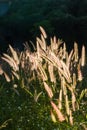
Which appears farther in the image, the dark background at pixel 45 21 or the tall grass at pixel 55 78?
the dark background at pixel 45 21

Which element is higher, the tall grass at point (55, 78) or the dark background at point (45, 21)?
the dark background at point (45, 21)

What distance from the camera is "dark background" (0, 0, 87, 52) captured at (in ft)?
41.2

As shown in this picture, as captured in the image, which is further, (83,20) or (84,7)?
(84,7)

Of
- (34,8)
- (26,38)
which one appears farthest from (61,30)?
(34,8)

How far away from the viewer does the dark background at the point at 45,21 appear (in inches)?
495

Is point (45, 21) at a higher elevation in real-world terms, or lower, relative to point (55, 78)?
higher

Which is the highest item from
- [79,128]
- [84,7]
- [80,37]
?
[84,7]

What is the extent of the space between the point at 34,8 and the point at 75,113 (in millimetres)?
9683

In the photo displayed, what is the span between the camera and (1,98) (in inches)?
259

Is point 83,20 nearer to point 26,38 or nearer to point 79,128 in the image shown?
point 26,38

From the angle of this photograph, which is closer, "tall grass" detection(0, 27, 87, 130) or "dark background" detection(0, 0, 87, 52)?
"tall grass" detection(0, 27, 87, 130)

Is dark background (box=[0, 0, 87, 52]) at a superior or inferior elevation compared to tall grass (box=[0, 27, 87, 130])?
superior

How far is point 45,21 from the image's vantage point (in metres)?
12.6

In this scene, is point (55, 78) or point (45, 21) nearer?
point (55, 78)
